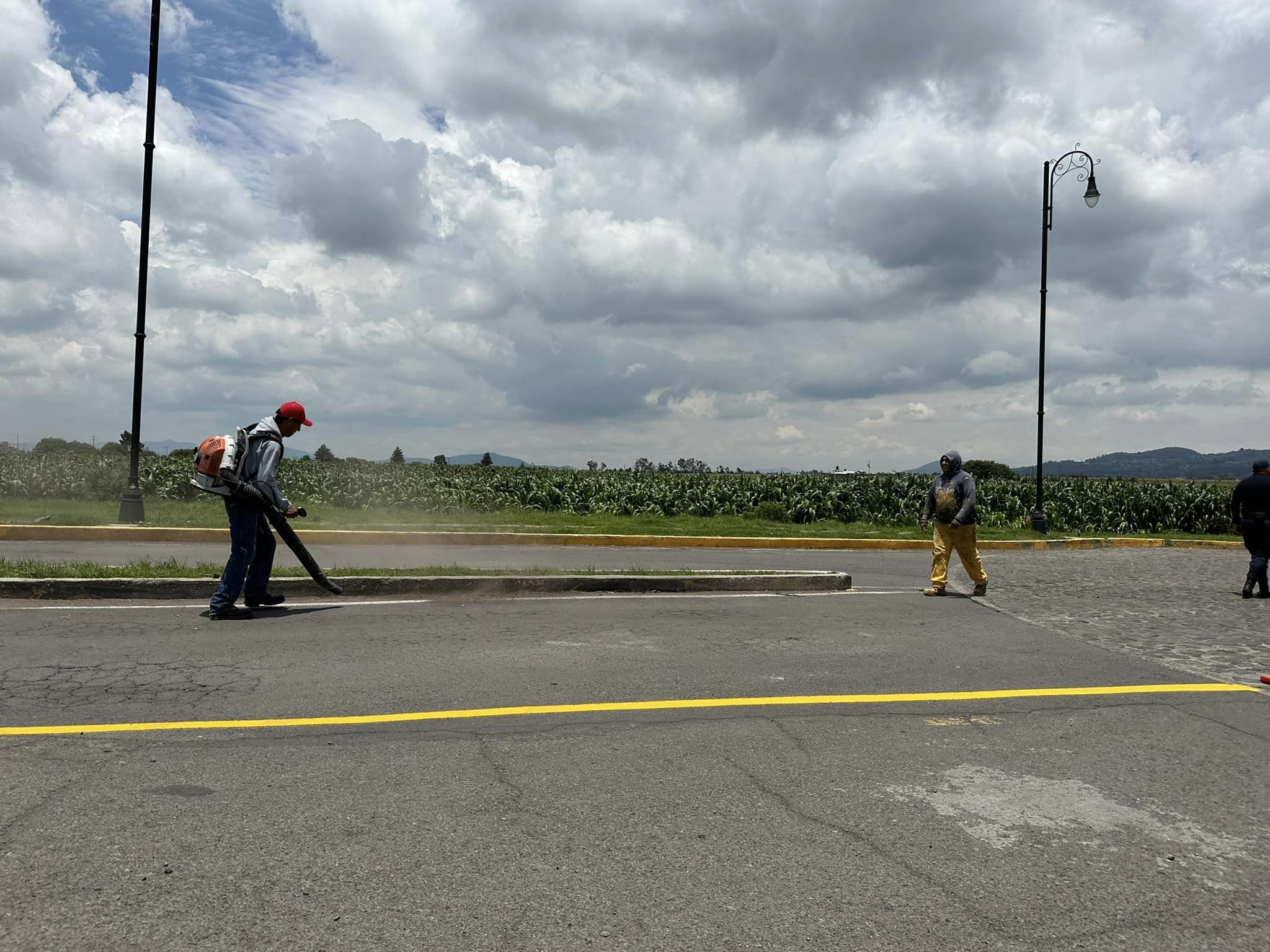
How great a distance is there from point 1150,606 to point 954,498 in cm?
240

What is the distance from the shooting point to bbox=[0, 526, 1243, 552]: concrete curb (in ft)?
51.3

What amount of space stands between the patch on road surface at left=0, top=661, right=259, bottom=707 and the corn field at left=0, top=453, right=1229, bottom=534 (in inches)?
720

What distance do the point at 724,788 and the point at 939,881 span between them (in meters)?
1.08

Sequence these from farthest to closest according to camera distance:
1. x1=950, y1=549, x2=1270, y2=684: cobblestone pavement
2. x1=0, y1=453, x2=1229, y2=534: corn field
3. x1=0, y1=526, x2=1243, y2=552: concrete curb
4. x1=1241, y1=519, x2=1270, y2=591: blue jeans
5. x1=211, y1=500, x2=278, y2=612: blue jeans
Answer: x1=0, y1=453, x2=1229, y2=534: corn field → x1=0, y1=526, x2=1243, y2=552: concrete curb → x1=1241, y1=519, x2=1270, y2=591: blue jeans → x1=211, y1=500, x2=278, y2=612: blue jeans → x1=950, y1=549, x2=1270, y2=684: cobblestone pavement

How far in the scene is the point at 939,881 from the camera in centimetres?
328

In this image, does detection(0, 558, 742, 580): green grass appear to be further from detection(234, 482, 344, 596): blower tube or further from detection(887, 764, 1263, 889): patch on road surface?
detection(887, 764, 1263, 889): patch on road surface

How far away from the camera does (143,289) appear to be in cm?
1700

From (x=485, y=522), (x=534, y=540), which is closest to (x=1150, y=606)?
(x=534, y=540)

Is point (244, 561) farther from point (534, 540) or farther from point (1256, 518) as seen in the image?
point (1256, 518)

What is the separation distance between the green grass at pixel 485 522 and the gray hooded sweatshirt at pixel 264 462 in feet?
29.3

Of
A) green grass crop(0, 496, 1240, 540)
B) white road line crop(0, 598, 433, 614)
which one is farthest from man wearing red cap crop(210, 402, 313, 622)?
green grass crop(0, 496, 1240, 540)

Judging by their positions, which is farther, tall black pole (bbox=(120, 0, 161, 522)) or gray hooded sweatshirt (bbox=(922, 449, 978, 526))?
tall black pole (bbox=(120, 0, 161, 522))

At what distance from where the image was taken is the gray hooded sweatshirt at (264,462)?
323 inches

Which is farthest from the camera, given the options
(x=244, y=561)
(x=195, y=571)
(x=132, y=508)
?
(x=132, y=508)
